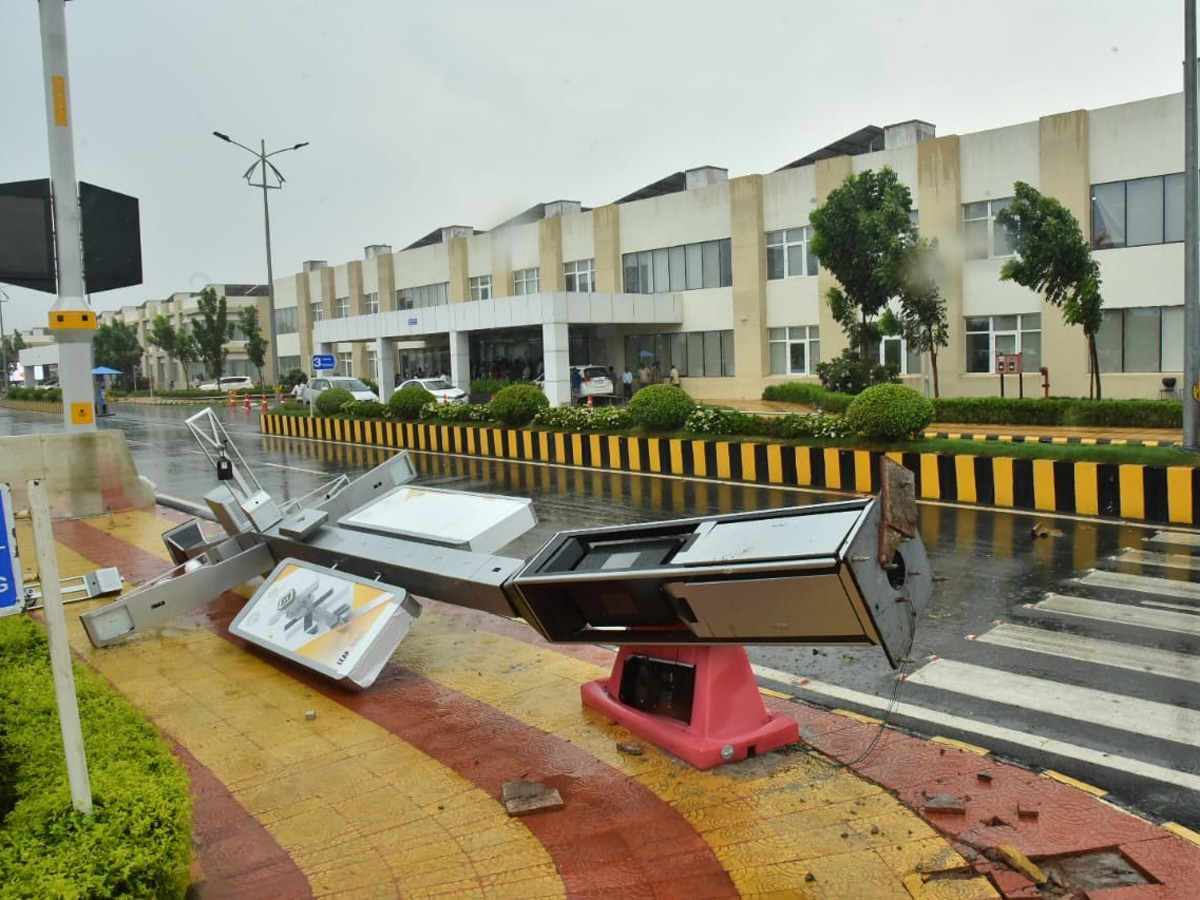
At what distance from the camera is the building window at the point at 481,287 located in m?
48.0

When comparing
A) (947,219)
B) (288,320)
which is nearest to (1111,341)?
(947,219)

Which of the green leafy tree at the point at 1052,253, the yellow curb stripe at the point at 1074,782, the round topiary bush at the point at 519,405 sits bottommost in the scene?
the yellow curb stripe at the point at 1074,782

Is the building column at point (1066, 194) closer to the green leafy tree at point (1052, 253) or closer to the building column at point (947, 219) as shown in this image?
the building column at point (947, 219)

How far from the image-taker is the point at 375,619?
6047 millimetres

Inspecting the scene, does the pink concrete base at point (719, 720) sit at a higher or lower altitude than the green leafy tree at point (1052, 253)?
lower

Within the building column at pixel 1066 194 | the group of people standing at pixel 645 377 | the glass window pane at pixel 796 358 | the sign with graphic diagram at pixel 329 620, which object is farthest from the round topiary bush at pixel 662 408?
the group of people standing at pixel 645 377

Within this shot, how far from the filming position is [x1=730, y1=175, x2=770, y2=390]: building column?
35250 mm

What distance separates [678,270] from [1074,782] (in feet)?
116

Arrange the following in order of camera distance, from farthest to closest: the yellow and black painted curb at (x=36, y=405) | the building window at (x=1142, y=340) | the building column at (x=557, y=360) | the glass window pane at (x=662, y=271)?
the yellow and black painted curb at (x=36, y=405), the glass window pane at (x=662, y=271), the building column at (x=557, y=360), the building window at (x=1142, y=340)

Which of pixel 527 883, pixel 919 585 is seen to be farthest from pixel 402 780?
pixel 919 585

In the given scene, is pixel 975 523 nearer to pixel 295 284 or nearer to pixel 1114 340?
pixel 1114 340

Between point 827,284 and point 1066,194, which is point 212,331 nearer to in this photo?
point 827,284

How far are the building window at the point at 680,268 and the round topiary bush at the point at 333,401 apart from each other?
1516 centimetres

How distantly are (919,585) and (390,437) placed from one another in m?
21.9
